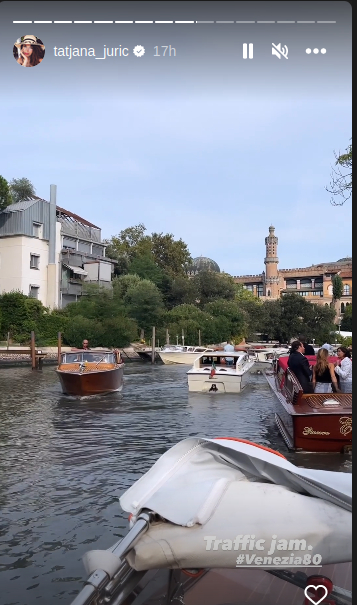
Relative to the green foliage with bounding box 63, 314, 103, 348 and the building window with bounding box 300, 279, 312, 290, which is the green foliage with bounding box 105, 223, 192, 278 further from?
the green foliage with bounding box 63, 314, 103, 348

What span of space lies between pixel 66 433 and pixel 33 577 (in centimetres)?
881

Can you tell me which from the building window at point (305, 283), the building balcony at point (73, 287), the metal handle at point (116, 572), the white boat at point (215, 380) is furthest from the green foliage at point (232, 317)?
the metal handle at point (116, 572)

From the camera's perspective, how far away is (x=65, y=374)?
21.9 m

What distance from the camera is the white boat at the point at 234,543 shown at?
2893mm

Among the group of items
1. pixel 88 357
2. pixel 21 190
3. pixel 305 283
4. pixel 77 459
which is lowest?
pixel 77 459

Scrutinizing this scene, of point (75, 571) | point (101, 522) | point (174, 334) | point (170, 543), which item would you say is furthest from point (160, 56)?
point (174, 334)

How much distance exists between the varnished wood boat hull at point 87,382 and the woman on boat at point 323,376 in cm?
1146

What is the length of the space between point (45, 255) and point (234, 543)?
50.7 meters

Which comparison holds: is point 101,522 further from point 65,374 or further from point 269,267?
point 269,267

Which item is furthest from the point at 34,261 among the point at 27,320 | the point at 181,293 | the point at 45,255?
the point at 181,293

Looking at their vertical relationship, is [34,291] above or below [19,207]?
below

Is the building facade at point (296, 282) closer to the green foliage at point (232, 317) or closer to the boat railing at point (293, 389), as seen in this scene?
the green foliage at point (232, 317)

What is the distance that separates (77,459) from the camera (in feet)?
37.2

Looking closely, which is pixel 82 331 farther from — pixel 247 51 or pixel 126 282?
pixel 247 51
